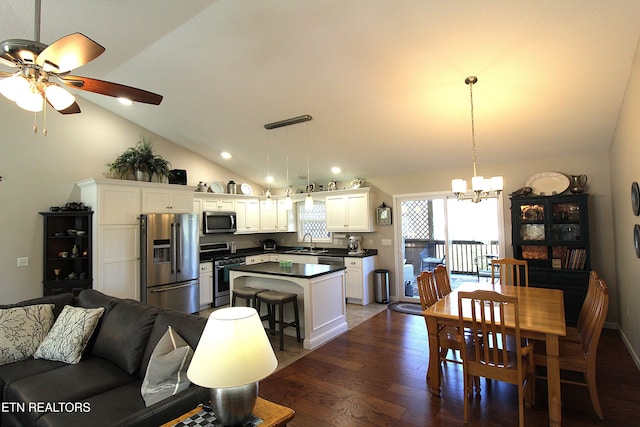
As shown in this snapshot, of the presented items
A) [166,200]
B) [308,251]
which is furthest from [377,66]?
[308,251]

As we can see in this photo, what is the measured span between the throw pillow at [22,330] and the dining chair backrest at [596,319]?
4289 millimetres

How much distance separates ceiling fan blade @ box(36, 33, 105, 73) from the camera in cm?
170

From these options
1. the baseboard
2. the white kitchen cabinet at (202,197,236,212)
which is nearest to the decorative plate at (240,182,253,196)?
the white kitchen cabinet at (202,197,236,212)

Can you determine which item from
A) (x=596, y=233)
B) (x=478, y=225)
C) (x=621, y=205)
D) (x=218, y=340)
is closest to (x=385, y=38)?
(x=218, y=340)

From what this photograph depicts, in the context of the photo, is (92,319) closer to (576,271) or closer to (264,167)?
(264,167)

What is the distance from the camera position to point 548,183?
460 cm

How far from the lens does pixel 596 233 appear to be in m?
4.37

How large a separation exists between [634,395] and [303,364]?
2941mm

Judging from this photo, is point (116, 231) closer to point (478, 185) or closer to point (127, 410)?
point (127, 410)

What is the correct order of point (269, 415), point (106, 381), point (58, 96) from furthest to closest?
1. point (106, 381)
2. point (58, 96)
3. point (269, 415)

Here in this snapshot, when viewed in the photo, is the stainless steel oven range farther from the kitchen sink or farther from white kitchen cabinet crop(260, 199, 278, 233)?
the kitchen sink

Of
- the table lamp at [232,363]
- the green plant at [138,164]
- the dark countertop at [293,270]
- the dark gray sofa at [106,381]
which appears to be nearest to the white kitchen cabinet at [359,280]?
the dark countertop at [293,270]

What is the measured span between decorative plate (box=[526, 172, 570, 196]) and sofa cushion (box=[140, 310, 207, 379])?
479 cm

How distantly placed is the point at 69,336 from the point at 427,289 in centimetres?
310
